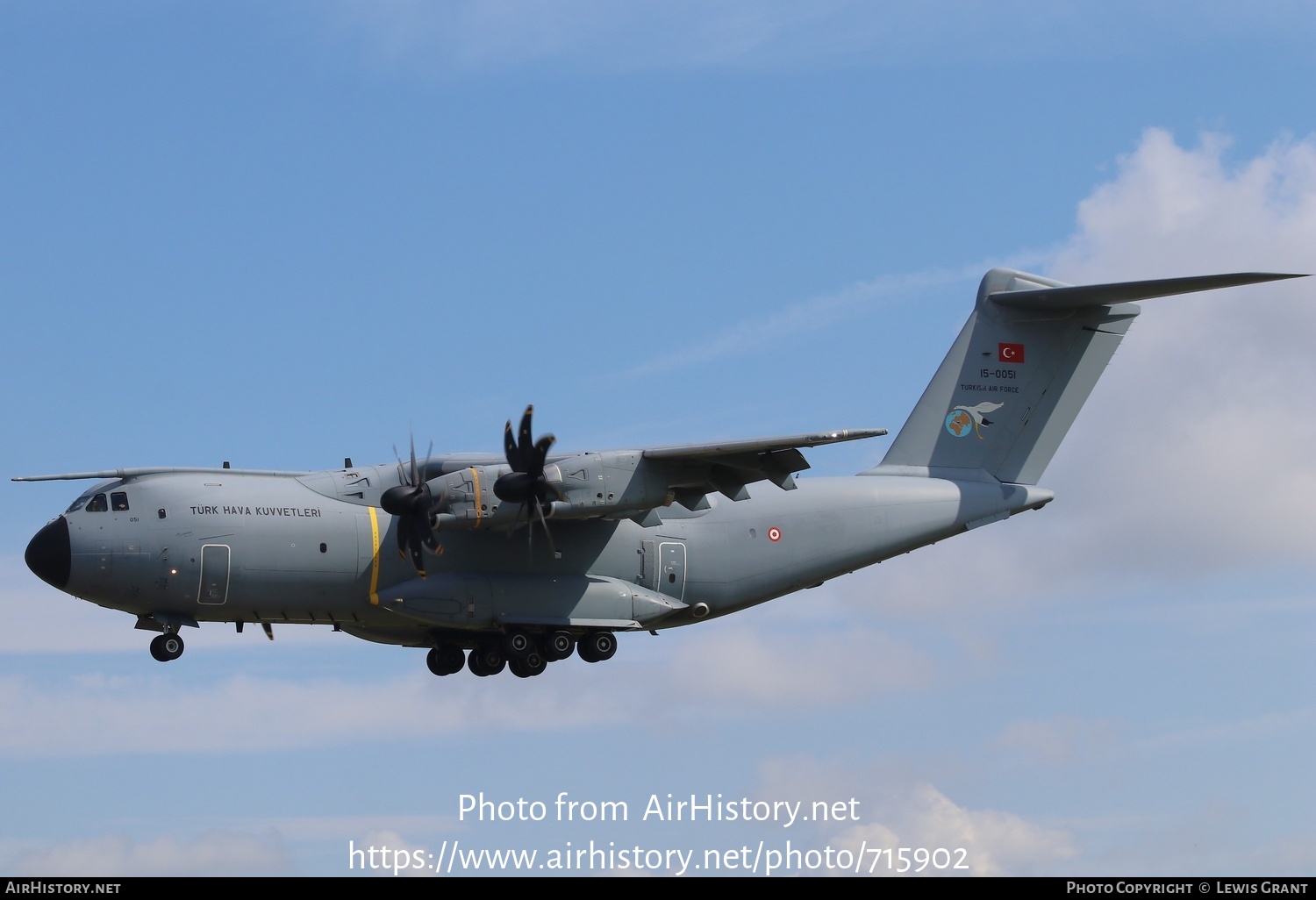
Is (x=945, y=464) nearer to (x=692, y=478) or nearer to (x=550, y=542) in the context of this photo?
(x=692, y=478)

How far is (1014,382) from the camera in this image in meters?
23.8

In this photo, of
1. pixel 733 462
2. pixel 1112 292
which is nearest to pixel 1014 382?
pixel 1112 292

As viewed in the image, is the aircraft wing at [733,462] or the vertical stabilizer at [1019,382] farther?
the vertical stabilizer at [1019,382]

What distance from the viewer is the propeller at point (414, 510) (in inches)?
764

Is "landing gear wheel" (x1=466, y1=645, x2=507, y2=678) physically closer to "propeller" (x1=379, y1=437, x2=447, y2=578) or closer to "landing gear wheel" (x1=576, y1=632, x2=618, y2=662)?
"landing gear wheel" (x1=576, y1=632, x2=618, y2=662)

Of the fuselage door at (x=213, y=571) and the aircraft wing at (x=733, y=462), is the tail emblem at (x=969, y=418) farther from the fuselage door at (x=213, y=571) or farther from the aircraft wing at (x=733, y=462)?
the fuselage door at (x=213, y=571)

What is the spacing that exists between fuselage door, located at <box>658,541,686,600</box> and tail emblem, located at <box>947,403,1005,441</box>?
14.7 ft

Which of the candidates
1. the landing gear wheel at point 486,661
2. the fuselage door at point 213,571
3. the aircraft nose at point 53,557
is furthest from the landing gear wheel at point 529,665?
the aircraft nose at point 53,557

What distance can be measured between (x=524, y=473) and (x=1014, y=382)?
7920 millimetres

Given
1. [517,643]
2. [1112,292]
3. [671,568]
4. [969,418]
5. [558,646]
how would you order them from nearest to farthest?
[517,643]
[558,646]
[671,568]
[1112,292]
[969,418]

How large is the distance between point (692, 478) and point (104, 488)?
22.5 ft

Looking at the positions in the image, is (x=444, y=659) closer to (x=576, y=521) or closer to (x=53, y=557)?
(x=576, y=521)

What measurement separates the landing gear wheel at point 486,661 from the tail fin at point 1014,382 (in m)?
5.98
